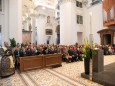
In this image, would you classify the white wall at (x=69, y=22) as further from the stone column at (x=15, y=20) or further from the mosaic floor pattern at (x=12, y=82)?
the mosaic floor pattern at (x=12, y=82)

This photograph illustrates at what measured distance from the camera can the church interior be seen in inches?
242

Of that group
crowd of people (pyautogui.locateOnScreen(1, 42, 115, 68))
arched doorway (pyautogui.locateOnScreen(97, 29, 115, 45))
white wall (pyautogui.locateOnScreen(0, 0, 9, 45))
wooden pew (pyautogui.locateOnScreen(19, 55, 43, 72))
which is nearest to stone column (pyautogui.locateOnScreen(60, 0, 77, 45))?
arched doorway (pyautogui.locateOnScreen(97, 29, 115, 45))

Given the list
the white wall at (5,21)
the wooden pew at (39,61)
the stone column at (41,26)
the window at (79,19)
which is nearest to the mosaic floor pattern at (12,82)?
the wooden pew at (39,61)

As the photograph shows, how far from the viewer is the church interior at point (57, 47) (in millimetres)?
6148

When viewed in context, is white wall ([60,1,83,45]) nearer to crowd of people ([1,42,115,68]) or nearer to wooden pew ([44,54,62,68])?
crowd of people ([1,42,115,68])

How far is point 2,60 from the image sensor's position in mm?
6531

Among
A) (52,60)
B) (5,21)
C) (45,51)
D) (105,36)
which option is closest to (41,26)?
(105,36)

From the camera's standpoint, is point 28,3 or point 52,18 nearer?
point 28,3

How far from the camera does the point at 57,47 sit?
11.7 metres

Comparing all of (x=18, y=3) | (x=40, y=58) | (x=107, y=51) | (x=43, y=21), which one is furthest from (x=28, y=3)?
(x=40, y=58)

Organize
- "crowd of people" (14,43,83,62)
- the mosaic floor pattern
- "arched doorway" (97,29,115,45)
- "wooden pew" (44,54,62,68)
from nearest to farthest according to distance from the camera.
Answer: the mosaic floor pattern < "crowd of people" (14,43,83,62) < "wooden pew" (44,54,62,68) < "arched doorway" (97,29,115,45)

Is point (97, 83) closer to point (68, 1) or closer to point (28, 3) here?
point (68, 1)

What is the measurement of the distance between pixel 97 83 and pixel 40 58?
11.9 ft

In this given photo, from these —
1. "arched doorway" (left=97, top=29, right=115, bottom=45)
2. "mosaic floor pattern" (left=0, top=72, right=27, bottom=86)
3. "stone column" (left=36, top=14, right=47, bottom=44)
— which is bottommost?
"mosaic floor pattern" (left=0, top=72, right=27, bottom=86)
